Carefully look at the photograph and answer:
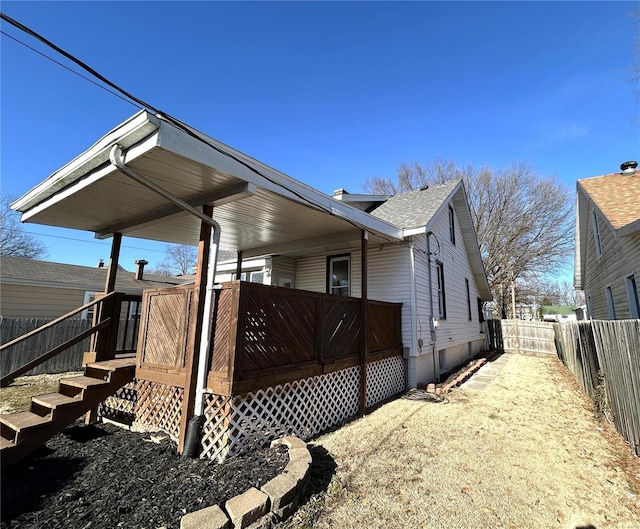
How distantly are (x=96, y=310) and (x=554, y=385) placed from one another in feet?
38.2

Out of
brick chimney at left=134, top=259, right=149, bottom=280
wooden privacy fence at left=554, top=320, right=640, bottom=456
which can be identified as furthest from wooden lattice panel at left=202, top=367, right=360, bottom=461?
brick chimney at left=134, top=259, right=149, bottom=280

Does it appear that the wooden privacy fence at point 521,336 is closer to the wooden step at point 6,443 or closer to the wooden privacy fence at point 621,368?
the wooden privacy fence at point 621,368

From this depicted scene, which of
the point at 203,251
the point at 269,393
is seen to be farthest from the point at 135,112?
the point at 269,393

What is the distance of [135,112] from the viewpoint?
3109 mm

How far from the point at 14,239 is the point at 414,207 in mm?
32085

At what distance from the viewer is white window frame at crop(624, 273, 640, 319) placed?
834cm

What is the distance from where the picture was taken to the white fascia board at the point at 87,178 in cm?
322

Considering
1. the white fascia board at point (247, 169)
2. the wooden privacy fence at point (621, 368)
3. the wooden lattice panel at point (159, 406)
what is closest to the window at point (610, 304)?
the wooden privacy fence at point (621, 368)

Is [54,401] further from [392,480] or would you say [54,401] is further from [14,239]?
[14,239]

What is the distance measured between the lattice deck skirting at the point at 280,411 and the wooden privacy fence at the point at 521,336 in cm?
1511

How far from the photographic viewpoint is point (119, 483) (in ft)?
10.6

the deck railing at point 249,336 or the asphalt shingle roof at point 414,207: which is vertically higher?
the asphalt shingle roof at point 414,207

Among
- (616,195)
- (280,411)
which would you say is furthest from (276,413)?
(616,195)

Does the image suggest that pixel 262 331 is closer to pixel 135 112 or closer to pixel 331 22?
pixel 135 112
